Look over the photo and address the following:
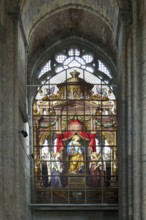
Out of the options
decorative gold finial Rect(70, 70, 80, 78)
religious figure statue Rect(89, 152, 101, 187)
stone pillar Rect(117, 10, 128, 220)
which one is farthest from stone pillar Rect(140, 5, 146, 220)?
decorative gold finial Rect(70, 70, 80, 78)

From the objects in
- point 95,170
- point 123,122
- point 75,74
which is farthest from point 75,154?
point 123,122

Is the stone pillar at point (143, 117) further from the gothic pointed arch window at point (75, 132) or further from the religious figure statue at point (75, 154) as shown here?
the religious figure statue at point (75, 154)

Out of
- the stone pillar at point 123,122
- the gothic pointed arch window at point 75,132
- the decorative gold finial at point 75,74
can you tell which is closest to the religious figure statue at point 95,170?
the gothic pointed arch window at point 75,132

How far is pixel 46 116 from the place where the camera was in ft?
127

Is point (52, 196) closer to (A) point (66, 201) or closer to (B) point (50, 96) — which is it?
(A) point (66, 201)

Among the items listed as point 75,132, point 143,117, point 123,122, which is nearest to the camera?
point 143,117

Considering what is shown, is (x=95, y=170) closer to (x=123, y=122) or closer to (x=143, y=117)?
(x=123, y=122)

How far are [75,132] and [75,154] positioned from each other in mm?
1079

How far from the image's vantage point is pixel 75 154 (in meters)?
38.5

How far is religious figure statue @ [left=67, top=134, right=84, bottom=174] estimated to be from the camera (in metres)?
38.3

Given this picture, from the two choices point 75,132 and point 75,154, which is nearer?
point 75,154

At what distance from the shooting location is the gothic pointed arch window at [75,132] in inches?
1495

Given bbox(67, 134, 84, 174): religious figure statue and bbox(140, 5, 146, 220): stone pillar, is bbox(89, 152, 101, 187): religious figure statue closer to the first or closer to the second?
bbox(67, 134, 84, 174): religious figure statue

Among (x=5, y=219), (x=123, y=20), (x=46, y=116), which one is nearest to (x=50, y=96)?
(x=46, y=116)
